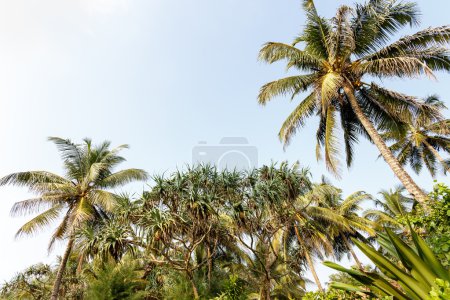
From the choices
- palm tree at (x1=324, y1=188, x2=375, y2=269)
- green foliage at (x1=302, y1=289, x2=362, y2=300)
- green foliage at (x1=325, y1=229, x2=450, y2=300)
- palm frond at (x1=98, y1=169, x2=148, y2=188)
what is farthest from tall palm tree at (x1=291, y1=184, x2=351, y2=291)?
green foliage at (x1=325, y1=229, x2=450, y2=300)

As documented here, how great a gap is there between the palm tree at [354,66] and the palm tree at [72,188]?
10646 mm

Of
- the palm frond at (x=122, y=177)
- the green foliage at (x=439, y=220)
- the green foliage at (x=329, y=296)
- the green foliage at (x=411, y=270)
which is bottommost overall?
the green foliage at (x=329, y=296)

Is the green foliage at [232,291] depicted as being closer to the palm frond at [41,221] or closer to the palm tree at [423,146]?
the palm frond at [41,221]

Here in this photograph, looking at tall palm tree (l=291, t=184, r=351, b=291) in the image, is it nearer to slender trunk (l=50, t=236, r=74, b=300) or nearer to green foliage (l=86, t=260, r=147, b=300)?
green foliage (l=86, t=260, r=147, b=300)

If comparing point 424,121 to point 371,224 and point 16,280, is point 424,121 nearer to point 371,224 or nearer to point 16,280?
point 371,224

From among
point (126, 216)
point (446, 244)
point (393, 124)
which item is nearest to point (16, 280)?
point (126, 216)

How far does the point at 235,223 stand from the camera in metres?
12.6

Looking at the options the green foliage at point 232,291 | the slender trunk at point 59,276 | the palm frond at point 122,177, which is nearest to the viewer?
the green foliage at point 232,291

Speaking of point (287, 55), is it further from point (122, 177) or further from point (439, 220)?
point (122, 177)

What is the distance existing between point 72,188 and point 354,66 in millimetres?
16618

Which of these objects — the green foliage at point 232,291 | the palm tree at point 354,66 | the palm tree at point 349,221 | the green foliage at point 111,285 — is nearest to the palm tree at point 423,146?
the palm tree at point 349,221

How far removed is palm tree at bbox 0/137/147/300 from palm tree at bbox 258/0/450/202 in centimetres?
1065

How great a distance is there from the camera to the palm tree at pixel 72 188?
15.1 m

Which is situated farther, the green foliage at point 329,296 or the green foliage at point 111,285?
the green foliage at point 111,285
